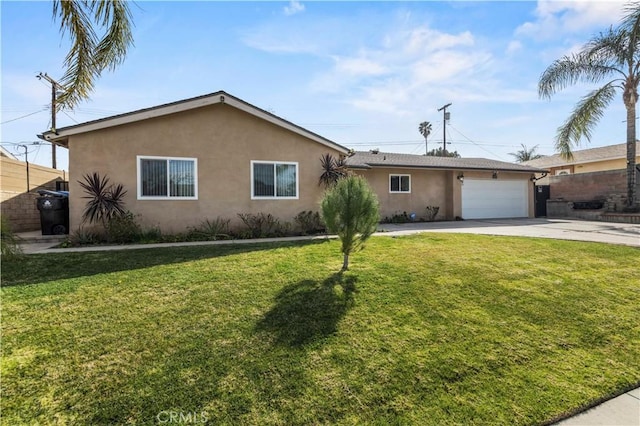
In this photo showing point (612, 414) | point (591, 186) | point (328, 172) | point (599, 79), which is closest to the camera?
point (612, 414)

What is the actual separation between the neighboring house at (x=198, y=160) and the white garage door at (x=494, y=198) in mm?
11363

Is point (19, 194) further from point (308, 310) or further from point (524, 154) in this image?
point (524, 154)

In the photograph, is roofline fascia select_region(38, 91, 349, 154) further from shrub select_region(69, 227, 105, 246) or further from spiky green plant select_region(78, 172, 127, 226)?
shrub select_region(69, 227, 105, 246)

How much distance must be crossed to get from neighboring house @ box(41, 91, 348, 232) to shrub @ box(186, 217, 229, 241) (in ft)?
0.64

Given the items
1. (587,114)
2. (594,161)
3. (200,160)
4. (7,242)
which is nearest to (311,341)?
(7,242)

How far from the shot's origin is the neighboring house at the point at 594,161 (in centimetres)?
2402

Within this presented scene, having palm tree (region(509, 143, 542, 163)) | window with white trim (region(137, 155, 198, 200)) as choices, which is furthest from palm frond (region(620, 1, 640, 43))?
palm tree (region(509, 143, 542, 163))

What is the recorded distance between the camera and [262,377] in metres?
3.17

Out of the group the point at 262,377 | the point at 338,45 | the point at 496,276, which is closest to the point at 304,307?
the point at 262,377

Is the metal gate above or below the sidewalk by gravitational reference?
above

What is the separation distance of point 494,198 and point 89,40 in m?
21.0

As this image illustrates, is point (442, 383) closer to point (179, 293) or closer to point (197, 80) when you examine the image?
point (179, 293)

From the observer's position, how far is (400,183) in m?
17.7

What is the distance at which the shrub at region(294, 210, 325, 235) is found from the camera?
39.1ft
